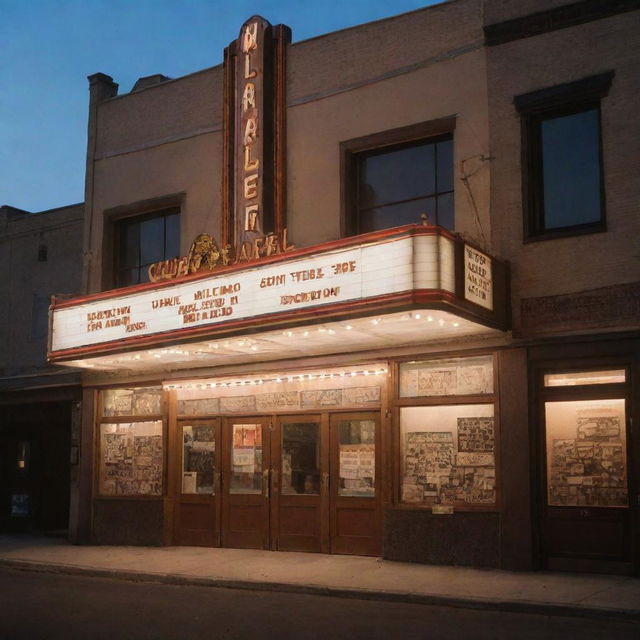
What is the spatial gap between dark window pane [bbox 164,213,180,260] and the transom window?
4133 millimetres

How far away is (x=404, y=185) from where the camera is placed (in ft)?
48.0

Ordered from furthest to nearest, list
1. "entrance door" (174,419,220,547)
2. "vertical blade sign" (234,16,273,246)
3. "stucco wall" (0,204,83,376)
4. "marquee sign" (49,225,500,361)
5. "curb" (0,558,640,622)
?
"stucco wall" (0,204,83,376) → "entrance door" (174,419,220,547) → "vertical blade sign" (234,16,273,246) → "marquee sign" (49,225,500,361) → "curb" (0,558,640,622)

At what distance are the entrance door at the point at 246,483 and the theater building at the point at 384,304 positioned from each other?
0.04 metres

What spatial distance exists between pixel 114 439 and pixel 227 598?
7001mm

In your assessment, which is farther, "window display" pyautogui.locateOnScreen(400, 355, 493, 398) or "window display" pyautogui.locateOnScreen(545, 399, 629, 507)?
"window display" pyautogui.locateOnScreen(400, 355, 493, 398)

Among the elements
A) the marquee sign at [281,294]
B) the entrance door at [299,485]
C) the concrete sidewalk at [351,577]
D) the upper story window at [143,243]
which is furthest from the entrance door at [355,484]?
the upper story window at [143,243]

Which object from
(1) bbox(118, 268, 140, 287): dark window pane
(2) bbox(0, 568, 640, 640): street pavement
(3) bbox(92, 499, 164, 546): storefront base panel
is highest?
(1) bbox(118, 268, 140, 287): dark window pane

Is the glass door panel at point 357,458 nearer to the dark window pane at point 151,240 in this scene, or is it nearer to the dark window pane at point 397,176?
the dark window pane at point 397,176

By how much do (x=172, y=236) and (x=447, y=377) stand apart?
6.74m

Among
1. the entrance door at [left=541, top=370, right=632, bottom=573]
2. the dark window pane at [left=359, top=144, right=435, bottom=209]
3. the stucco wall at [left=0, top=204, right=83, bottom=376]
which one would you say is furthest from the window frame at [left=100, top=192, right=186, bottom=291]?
the entrance door at [left=541, top=370, right=632, bottom=573]

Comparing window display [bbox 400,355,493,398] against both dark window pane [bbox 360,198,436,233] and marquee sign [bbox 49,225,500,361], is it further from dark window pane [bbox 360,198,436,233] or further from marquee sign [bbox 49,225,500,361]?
dark window pane [bbox 360,198,436,233]

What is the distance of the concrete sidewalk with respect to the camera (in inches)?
406

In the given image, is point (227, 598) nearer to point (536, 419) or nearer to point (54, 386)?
point (536, 419)

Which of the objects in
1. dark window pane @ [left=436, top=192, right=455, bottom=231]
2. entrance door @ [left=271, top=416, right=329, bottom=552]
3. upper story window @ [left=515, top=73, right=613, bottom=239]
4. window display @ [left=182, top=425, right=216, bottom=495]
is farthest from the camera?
window display @ [left=182, top=425, right=216, bottom=495]
